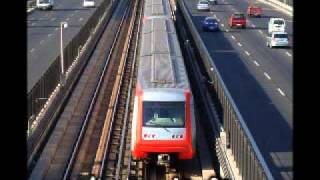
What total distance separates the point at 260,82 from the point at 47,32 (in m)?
30.4

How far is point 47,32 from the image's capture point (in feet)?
202

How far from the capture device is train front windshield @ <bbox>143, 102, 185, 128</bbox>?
17.8 metres

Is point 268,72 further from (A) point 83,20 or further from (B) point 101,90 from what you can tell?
(A) point 83,20

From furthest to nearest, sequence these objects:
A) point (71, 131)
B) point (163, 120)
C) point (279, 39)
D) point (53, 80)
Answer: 1. point (279, 39)
2. point (53, 80)
3. point (71, 131)
4. point (163, 120)

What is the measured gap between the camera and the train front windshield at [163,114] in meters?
17.8

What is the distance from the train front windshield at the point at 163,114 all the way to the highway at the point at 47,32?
43.5 ft

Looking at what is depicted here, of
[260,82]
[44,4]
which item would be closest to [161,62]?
[260,82]

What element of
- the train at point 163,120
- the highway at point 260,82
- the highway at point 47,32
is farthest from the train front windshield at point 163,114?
the highway at point 47,32

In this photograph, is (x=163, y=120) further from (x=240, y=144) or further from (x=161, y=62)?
(x=161, y=62)

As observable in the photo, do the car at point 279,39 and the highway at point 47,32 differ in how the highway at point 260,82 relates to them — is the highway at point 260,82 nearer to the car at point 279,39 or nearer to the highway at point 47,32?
the car at point 279,39

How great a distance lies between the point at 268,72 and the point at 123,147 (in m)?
19.5

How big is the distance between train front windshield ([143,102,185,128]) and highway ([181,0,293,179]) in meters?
2.87

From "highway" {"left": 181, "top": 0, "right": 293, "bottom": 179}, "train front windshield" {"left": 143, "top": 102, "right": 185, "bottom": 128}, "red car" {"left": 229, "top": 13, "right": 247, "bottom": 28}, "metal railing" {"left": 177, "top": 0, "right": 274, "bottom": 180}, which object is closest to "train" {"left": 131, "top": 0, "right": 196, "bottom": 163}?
"train front windshield" {"left": 143, "top": 102, "right": 185, "bottom": 128}
